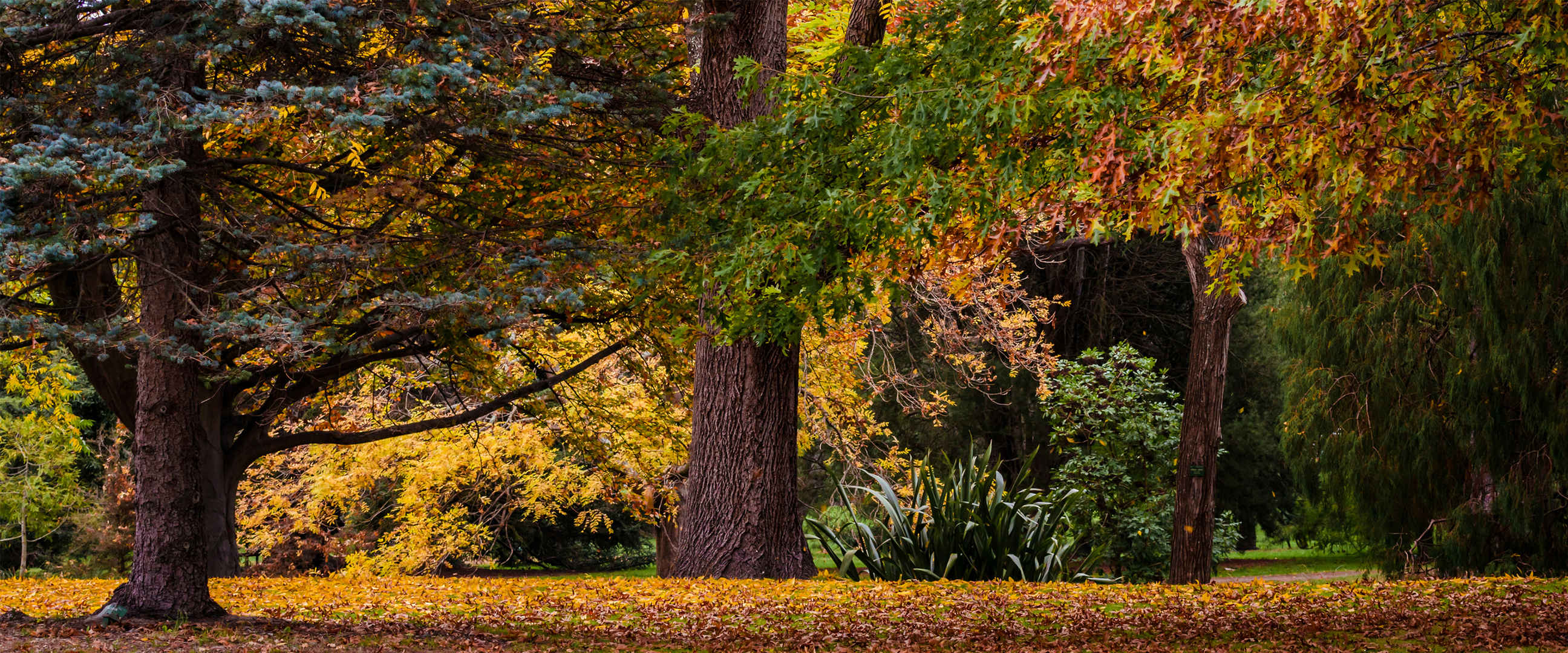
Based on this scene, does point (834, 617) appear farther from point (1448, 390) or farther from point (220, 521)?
point (1448, 390)

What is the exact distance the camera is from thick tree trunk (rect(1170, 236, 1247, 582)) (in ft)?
40.9

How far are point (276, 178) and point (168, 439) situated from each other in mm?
2669

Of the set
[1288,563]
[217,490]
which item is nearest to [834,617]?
[217,490]

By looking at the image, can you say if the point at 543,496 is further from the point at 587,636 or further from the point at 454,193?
the point at 587,636

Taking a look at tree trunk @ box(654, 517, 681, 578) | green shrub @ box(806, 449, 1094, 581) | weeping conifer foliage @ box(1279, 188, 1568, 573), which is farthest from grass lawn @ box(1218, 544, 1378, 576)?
green shrub @ box(806, 449, 1094, 581)

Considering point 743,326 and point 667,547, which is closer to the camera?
point 743,326

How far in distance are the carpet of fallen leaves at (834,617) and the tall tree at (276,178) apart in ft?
2.73

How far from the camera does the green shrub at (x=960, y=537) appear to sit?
10.0 metres

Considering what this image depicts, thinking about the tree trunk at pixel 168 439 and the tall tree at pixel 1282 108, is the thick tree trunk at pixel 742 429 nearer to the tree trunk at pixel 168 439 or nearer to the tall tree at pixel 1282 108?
the tall tree at pixel 1282 108

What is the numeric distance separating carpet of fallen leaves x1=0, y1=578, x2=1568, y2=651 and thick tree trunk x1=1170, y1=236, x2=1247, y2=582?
3.18 metres

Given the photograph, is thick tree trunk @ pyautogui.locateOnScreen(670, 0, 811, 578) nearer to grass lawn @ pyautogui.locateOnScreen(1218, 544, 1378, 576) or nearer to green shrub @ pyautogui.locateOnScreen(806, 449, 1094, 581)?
green shrub @ pyautogui.locateOnScreen(806, 449, 1094, 581)

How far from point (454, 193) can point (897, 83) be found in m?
3.58

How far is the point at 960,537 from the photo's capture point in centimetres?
1005

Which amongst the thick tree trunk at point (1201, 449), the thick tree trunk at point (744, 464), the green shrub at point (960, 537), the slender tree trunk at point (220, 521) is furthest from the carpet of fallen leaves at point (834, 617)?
the thick tree trunk at point (1201, 449)
